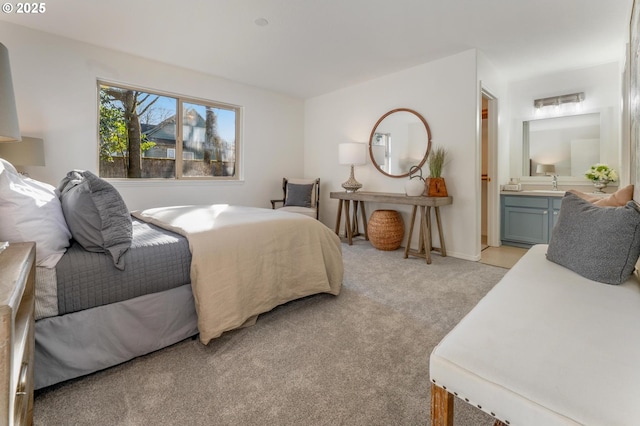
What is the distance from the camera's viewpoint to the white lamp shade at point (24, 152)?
252cm

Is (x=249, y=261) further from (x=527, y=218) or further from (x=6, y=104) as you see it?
(x=527, y=218)

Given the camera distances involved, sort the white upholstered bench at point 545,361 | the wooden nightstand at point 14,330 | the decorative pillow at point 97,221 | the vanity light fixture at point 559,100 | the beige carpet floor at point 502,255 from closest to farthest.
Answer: the wooden nightstand at point 14,330, the white upholstered bench at point 545,361, the decorative pillow at point 97,221, the beige carpet floor at point 502,255, the vanity light fixture at point 559,100

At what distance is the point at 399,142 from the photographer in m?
4.13

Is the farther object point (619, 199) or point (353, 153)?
point (353, 153)

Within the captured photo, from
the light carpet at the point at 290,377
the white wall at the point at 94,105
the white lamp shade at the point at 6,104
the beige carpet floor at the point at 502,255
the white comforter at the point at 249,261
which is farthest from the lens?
the beige carpet floor at the point at 502,255

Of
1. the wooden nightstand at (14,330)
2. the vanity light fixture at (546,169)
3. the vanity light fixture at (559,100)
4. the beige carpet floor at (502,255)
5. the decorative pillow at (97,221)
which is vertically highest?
the vanity light fixture at (559,100)

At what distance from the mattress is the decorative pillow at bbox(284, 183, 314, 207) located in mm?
2804

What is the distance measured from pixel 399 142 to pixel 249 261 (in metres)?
2.98

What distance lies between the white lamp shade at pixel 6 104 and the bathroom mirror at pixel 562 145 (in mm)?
5157

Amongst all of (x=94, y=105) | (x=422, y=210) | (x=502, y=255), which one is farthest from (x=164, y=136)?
(x=502, y=255)

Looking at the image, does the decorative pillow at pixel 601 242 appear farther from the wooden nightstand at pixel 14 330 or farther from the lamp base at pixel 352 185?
the lamp base at pixel 352 185

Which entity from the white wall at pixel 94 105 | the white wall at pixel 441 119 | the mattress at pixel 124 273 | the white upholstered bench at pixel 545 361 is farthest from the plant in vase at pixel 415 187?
the mattress at pixel 124 273

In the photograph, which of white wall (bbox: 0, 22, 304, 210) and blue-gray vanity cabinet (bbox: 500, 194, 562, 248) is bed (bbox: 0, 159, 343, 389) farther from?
blue-gray vanity cabinet (bbox: 500, 194, 562, 248)

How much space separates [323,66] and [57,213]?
130 inches
